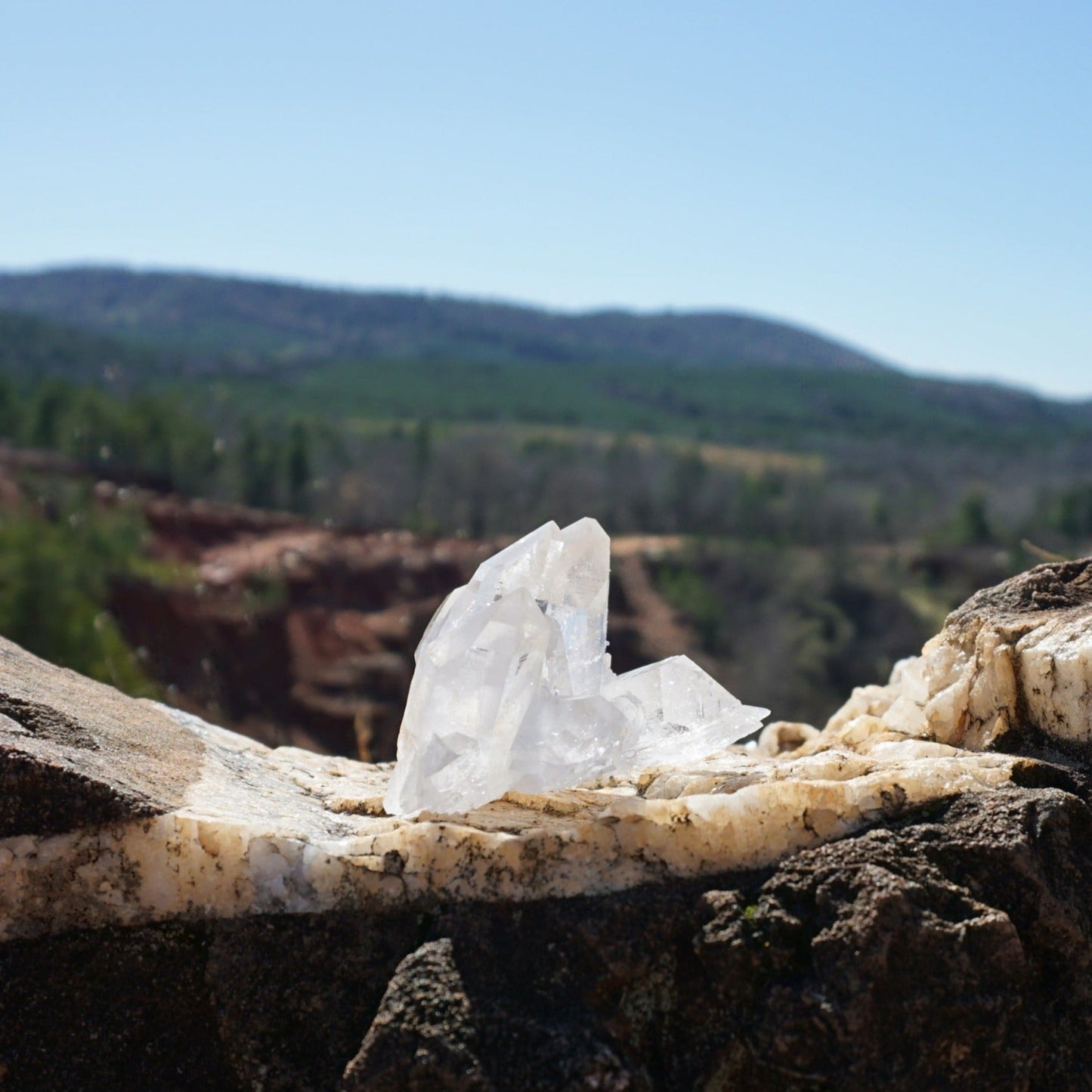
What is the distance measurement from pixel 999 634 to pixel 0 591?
24.3 m

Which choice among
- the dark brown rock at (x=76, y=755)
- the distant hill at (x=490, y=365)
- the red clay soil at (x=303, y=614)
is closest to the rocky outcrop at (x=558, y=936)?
the dark brown rock at (x=76, y=755)

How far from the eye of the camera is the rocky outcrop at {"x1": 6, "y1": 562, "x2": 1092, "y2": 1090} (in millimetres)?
2445

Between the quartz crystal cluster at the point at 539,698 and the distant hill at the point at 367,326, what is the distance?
100029mm

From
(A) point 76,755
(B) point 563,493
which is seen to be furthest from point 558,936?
(B) point 563,493

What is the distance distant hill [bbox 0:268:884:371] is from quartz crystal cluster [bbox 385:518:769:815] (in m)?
100

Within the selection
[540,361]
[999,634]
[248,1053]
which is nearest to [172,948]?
[248,1053]

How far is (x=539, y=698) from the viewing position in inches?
120

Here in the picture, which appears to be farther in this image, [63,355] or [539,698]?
[63,355]

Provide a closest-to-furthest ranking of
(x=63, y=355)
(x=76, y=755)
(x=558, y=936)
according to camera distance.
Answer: (x=558, y=936) < (x=76, y=755) < (x=63, y=355)

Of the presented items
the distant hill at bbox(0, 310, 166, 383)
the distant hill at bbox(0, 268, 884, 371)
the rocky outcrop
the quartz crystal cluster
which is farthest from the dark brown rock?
the distant hill at bbox(0, 268, 884, 371)

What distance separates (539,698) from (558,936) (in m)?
0.64

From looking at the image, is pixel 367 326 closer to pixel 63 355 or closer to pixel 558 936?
pixel 63 355

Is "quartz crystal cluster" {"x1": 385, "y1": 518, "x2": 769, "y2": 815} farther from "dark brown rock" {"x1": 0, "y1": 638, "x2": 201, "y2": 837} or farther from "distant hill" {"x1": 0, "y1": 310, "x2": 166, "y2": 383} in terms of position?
"distant hill" {"x1": 0, "y1": 310, "x2": 166, "y2": 383}

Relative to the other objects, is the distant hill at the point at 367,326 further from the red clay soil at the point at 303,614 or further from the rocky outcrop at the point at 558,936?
the rocky outcrop at the point at 558,936
